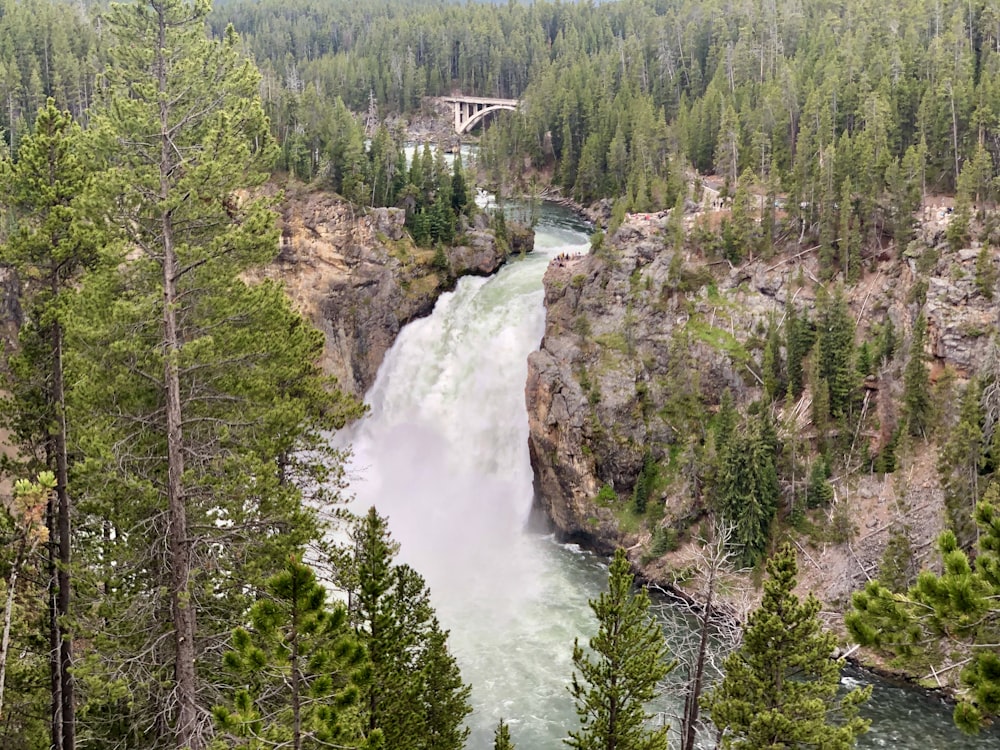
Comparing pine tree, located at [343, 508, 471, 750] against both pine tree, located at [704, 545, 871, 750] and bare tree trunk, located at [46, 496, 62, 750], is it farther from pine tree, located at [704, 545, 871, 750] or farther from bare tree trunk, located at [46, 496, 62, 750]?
pine tree, located at [704, 545, 871, 750]

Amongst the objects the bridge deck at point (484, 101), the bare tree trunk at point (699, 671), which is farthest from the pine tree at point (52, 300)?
the bridge deck at point (484, 101)

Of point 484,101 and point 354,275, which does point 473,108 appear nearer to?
point 484,101

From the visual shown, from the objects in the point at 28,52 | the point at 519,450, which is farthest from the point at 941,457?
the point at 28,52

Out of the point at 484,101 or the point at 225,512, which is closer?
the point at 225,512

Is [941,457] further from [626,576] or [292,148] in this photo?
[292,148]

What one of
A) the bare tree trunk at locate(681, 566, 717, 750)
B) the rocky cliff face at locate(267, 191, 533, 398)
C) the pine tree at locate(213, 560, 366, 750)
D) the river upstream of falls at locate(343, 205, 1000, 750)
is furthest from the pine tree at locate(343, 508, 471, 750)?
the rocky cliff face at locate(267, 191, 533, 398)

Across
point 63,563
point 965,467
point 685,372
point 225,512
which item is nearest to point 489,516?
point 685,372

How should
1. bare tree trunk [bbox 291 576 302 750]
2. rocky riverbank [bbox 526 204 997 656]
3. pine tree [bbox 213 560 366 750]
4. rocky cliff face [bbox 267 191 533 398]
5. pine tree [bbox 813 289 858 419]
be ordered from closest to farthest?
bare tree trunk [bbox 291 576 302 750]
pine tree [bbox 213 560 366 750]
rocky riverbank [bbox 526 204 997 656]
pine tree [bbox 813 289 858 419]
rocky cliff face [bbox 267 191 533 398]
